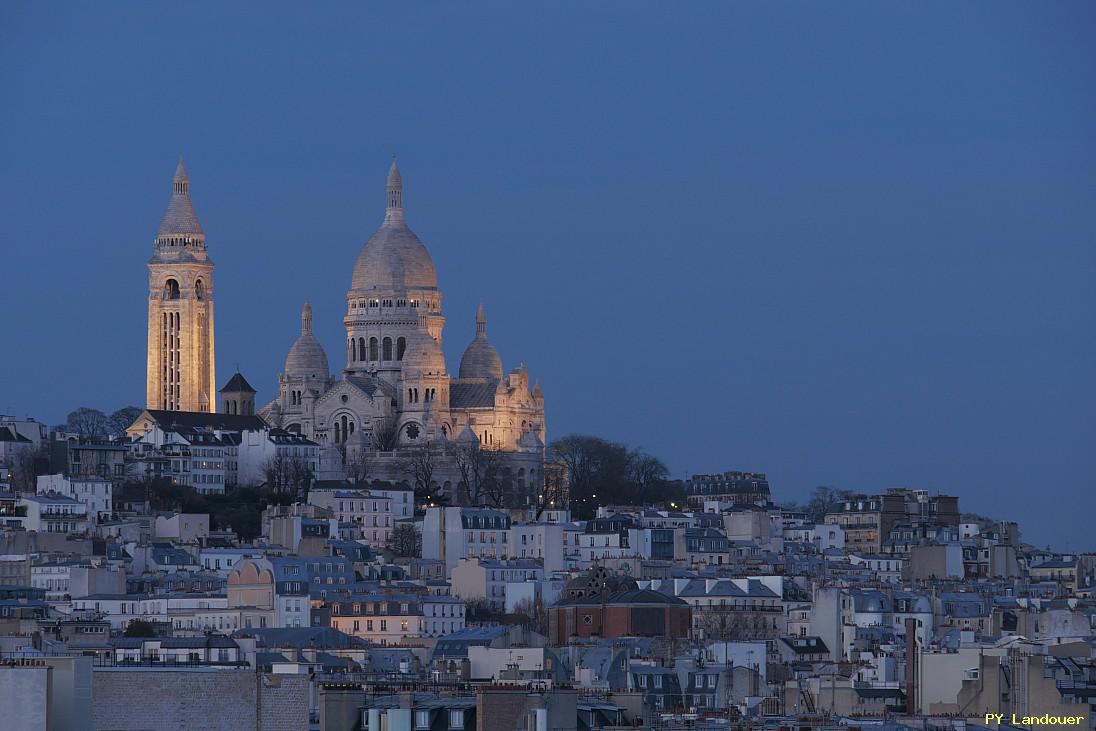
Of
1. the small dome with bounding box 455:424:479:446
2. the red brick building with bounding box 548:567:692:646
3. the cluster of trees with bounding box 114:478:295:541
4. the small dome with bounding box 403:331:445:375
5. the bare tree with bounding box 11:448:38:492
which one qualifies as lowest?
the red brick building with bounding box 548:567:692:646

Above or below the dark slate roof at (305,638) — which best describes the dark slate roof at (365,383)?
above

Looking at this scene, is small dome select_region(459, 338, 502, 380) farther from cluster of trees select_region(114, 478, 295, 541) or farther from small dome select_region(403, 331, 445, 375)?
cluster of trees select_region(114, 478, 295, 541)

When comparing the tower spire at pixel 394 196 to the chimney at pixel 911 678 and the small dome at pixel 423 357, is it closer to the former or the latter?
the small dome at pixel 423 357

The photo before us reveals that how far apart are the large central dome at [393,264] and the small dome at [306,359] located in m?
3.84

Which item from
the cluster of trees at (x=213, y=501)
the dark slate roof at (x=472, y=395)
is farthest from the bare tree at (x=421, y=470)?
the cluster of trees at (x=213, y=501)

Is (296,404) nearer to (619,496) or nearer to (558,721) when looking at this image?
(619,496)

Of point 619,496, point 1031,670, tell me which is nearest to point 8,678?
point 1031,670

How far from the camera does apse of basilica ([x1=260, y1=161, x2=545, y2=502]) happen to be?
162 meters

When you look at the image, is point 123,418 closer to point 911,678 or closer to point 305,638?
point 305,638

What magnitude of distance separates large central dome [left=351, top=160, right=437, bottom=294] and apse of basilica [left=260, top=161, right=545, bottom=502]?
1.8 inches

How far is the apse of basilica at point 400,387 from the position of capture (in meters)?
162

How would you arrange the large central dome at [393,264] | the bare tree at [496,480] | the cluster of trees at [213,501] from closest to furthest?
1. the cluster of trees at [213,501]
2. the bare tree at [496,480]
3. the large central dome at [393,264]

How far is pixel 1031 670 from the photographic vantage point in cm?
5856

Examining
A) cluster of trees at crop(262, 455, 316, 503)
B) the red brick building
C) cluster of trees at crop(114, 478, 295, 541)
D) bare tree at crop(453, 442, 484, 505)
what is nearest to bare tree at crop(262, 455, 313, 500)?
cluster of trees at crop(262, 455, 316, 503)
